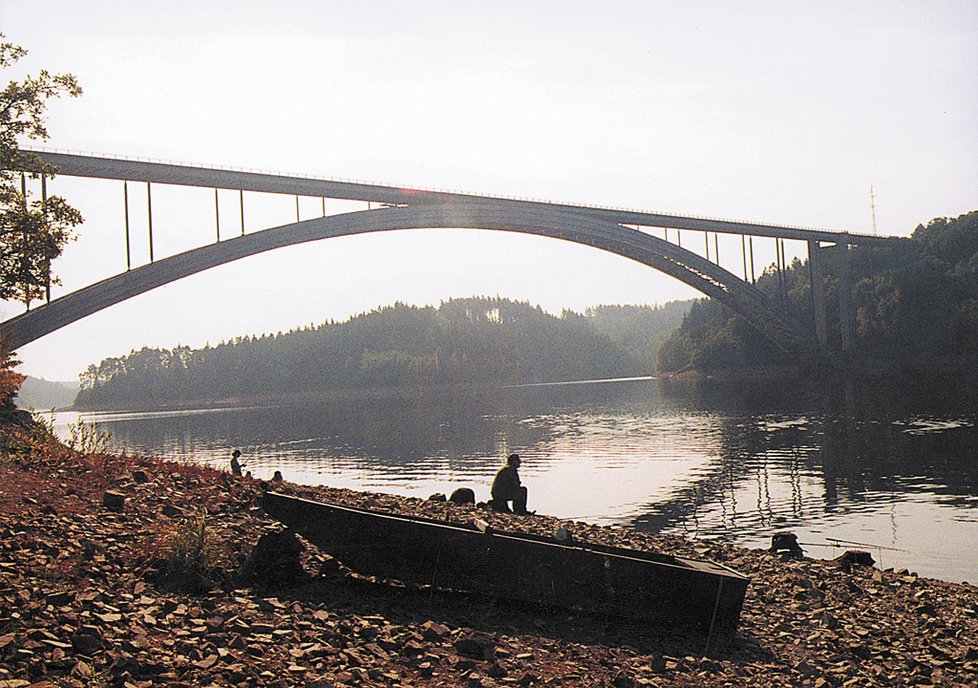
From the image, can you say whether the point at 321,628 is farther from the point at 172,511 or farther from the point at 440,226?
the point at 440,226

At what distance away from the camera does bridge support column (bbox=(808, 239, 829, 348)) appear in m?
77.3

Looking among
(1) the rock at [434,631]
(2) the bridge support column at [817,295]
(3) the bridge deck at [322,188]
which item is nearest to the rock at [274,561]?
(1) the rock at [434,631]

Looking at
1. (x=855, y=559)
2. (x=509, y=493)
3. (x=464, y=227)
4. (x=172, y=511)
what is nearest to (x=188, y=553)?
(x=172, y=511)

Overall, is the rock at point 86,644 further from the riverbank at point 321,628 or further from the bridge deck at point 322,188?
the bridge deck at point 322,188

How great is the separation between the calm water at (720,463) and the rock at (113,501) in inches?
383

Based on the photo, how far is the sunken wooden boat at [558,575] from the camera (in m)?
6.48

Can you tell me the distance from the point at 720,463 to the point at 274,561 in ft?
67.8

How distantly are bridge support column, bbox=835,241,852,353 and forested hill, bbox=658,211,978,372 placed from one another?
0.95m

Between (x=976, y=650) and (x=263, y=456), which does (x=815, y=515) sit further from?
(x=263, y=456)

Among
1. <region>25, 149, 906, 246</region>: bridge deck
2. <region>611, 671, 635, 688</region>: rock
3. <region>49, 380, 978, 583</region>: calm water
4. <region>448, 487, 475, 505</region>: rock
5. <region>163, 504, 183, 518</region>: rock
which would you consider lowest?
<region>49, 380, 978, 583</region>: calm water

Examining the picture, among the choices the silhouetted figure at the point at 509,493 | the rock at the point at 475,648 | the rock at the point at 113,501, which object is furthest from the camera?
the silhouetted figure at the point at 509,493

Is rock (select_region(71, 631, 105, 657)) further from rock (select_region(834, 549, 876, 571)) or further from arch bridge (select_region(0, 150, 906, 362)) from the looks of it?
arch bridge (select_region(0, 150, 906, 362))

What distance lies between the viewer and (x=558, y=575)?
6.51 metres

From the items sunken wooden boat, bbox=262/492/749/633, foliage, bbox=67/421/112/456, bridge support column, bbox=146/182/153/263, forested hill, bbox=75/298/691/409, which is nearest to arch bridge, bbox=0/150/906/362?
bridge support column, bbox=146/182/153/263
